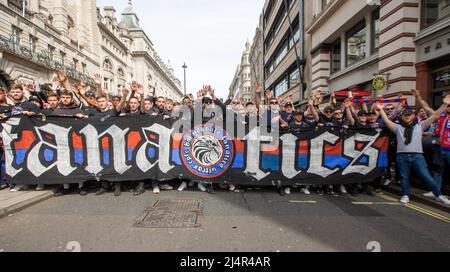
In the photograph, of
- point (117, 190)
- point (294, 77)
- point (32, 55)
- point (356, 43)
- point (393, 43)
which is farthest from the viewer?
point (32, 55)

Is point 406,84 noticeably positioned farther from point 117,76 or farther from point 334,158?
point 117,76

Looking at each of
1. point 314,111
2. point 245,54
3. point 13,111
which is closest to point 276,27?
point 314,111

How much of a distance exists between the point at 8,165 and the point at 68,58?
36.8m

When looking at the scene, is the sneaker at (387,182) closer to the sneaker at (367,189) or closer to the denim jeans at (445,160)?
the sneaker at (367,189)

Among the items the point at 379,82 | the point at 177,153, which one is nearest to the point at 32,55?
the point at 177,153

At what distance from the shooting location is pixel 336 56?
15.2 meters

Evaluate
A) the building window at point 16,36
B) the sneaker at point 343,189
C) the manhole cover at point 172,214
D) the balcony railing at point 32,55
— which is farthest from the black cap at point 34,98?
the building window at point 16,36

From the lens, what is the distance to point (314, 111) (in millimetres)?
5441

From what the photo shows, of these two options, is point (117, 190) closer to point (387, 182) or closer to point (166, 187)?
point (166, 187)

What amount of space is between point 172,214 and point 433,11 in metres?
11.2

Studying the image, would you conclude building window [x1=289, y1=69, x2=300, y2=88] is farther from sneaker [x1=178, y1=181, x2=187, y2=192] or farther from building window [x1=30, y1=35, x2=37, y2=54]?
building window [x1=30, y1=35, x2=37, y2=54]

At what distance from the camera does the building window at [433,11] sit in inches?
302

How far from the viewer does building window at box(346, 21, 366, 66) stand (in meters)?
11.9
